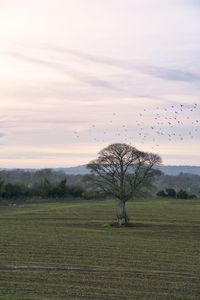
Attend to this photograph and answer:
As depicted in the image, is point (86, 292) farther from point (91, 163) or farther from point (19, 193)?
point (19, 193)

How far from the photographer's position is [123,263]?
26.3 meters

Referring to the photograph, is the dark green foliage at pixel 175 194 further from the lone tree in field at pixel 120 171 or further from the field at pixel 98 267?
the field at pixel 98 267

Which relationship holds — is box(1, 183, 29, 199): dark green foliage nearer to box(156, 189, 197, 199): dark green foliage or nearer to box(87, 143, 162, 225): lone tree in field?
box(156, 189, 197, 199): dark green foliage

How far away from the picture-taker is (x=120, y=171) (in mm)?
60062

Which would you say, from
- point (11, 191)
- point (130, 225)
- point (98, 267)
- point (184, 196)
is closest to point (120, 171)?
point (130, 225)

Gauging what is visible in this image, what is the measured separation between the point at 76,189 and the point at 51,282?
279 ft

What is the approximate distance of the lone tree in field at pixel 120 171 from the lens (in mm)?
59750

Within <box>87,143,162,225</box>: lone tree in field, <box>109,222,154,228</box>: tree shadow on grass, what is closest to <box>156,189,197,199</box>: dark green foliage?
<box>87,143,162,225</box>: lone tree in field

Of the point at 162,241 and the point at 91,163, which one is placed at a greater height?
the point at 91,163

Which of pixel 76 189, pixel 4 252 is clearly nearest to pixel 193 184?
pixel 76 189

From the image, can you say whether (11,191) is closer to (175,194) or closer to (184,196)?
(175,194)

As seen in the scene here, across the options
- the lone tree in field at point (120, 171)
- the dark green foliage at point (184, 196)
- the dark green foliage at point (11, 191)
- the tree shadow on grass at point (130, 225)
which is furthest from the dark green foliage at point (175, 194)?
the tree shadow on grass at point (130, 225)

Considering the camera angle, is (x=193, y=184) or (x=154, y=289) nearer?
(x=154, y=289)

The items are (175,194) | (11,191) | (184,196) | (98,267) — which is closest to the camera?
(98,267)
